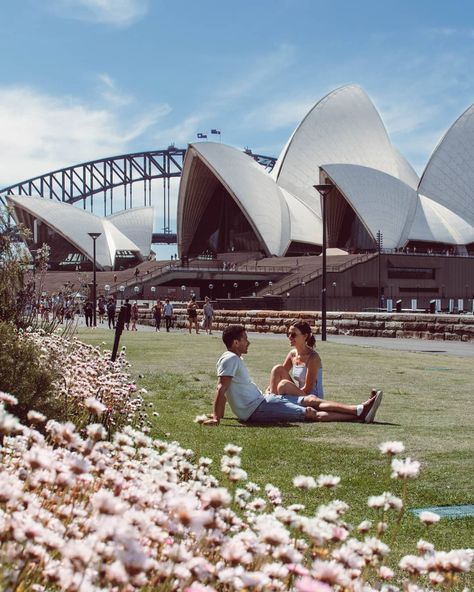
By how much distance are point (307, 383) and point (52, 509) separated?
5.38m

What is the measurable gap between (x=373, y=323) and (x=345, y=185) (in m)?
39.7

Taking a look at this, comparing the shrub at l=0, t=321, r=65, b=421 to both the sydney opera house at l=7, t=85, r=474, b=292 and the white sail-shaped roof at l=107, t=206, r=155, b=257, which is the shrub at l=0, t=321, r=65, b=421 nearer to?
the sydney opera house at l=7, t=85, r=474, b=292

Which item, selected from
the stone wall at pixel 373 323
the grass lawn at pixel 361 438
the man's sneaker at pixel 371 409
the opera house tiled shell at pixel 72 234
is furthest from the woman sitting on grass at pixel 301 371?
the opera house tiled shell at pixel 72 234

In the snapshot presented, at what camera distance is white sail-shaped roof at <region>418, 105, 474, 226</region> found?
67.5 m

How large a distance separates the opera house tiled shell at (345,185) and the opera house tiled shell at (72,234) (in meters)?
9.61

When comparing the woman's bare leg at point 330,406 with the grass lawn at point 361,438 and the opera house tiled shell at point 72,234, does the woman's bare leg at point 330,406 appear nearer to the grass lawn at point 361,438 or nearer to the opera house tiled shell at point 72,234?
the grass lawn at point 361,438

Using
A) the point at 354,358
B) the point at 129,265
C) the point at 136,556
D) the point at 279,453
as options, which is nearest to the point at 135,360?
the point at 354,358

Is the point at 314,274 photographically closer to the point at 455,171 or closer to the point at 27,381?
the point at 455,171

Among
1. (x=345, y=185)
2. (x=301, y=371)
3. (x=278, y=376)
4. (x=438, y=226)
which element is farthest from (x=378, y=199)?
(x=278, y=376)

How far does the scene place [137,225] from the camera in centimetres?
8888

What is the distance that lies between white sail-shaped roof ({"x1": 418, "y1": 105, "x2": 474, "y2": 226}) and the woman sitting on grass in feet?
208

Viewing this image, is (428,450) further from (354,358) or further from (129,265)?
(129,265)

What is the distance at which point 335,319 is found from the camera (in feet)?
87.4

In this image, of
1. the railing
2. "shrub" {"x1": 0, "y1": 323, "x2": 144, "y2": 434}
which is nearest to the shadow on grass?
"shrub" {"x1": 0, "y1": 323, "x2": 144, "y2": 434}
